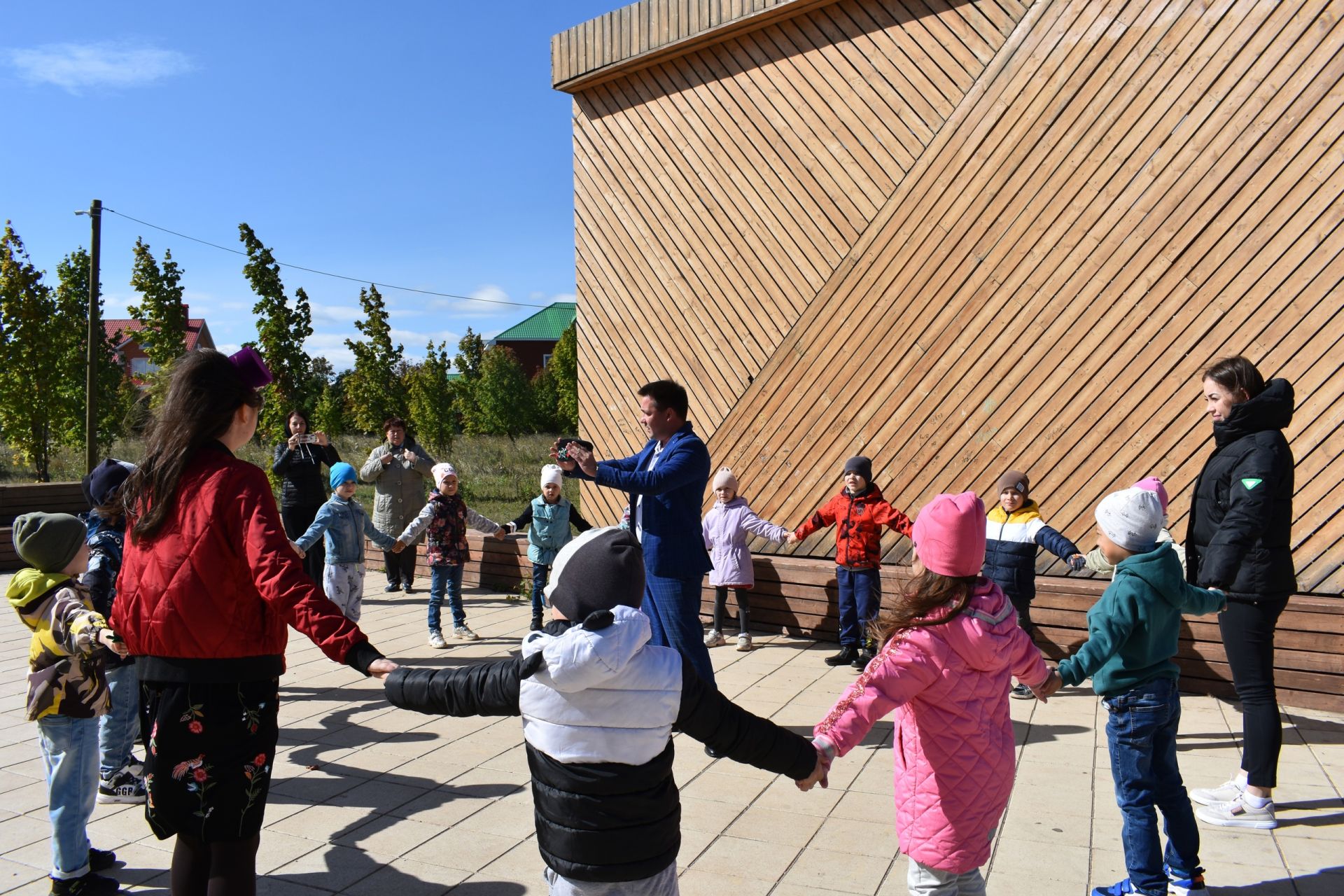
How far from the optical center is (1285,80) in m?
5.59

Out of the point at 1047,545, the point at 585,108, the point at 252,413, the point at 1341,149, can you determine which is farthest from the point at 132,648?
the point at 585,108

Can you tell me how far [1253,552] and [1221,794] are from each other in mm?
1101

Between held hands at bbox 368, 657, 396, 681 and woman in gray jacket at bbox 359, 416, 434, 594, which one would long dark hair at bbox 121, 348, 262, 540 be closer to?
held hands at bbox 368, 657, 396, 681

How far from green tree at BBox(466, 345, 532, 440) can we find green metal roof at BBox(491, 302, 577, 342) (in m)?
25.0

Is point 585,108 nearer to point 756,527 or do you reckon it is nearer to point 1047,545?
point 756,527

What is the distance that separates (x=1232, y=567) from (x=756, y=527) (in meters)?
3.97

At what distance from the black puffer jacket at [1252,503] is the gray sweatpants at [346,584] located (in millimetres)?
5317

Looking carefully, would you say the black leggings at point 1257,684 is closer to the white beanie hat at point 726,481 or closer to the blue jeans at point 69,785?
the white beanie hat at point 726,481

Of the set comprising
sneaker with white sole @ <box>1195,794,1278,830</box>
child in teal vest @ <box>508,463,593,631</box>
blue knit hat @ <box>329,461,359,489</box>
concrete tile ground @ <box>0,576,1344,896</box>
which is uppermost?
blue knit hat @ <box>329,461,359,489</box>

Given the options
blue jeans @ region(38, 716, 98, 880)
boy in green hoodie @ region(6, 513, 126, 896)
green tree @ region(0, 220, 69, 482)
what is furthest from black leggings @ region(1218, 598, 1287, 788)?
green tree @ region(0, 220, 69, 482)

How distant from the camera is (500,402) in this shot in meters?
36.3

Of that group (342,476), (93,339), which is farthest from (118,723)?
(93,339)

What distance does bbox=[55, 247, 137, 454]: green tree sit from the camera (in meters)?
20.1

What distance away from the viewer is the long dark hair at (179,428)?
2654mm
